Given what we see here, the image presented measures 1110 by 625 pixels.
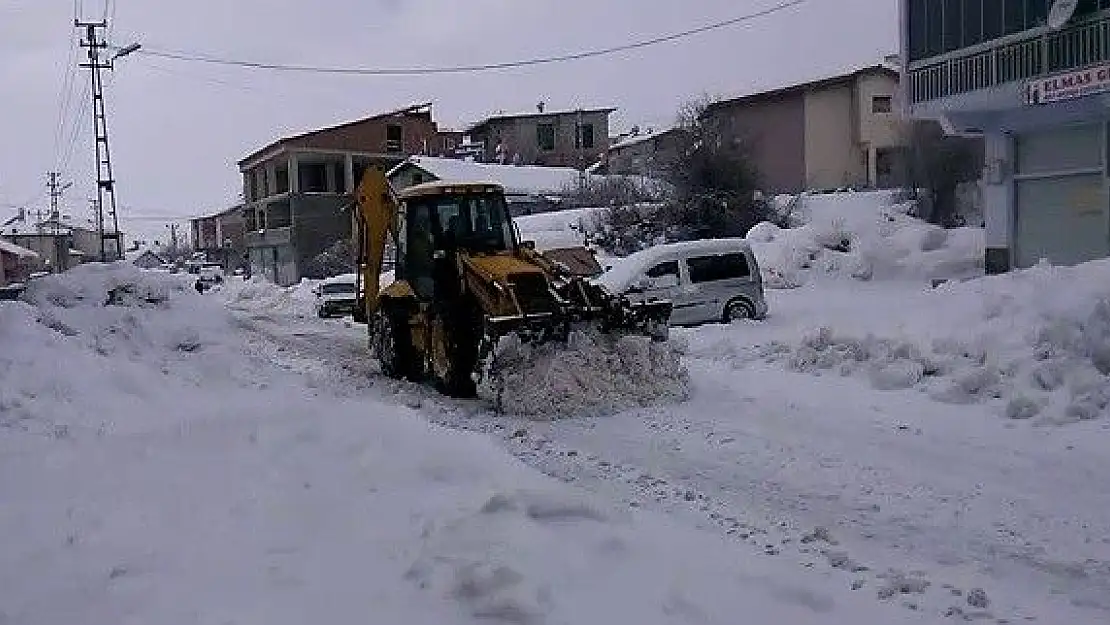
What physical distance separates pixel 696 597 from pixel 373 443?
130 inches

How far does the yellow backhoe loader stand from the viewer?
40.7ft

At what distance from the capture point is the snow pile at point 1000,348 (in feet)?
34.6

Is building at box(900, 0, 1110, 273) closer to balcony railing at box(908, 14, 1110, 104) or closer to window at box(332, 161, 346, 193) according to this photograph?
balcony railing at box(908, 14, 1110, 104)

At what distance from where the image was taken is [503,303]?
12.5 metres

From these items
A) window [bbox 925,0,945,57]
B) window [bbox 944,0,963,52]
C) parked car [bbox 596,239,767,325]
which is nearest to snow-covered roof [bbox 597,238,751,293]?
parked car [bbox 596,239,767,325]

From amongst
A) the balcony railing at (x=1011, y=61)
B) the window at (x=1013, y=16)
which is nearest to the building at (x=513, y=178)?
the balcony railing at (x=1011, y=61)

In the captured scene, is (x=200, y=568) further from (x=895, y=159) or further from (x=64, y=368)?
(x=895, y=159)

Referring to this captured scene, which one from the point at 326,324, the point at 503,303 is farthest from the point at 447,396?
Result: the point at 326,324

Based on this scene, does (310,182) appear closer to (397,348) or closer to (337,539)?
(397,348)

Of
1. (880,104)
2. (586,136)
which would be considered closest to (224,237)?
(586,136)

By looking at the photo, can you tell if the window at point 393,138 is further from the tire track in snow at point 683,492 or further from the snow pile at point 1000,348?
the snow pile at point 1000,348

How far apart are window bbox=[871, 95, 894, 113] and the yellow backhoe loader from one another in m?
37.4

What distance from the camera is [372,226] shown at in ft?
54.5

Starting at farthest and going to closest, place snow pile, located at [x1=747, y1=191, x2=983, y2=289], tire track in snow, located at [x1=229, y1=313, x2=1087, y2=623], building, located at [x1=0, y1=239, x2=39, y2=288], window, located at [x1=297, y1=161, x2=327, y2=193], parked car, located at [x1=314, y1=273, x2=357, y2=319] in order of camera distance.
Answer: building, located at [x1=0, y1=239, x2=39, y2=288]
window, located at [x1=297, y1=161, x2=327, y2=193]
parked car, located at [x1=314, y1=273, x2=357, y2=319]
snow pile, located at [x1=747, y1=191, x2=983, y2=289]
tire track in snow, located at [x1=229, y1=313, x2=1087, y2=623]
